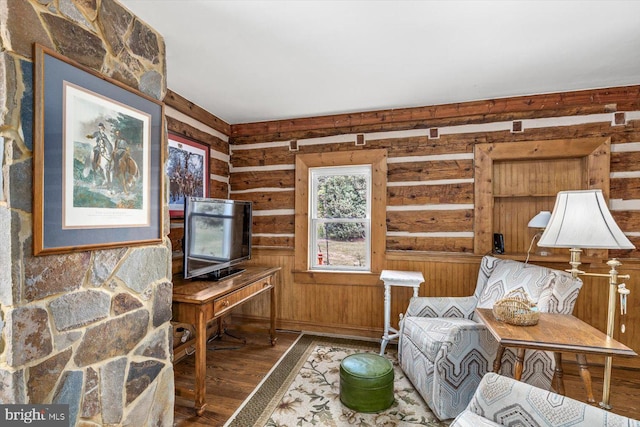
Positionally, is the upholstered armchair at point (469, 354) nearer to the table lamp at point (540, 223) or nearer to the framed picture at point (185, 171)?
the table lamp at point (540, 223)

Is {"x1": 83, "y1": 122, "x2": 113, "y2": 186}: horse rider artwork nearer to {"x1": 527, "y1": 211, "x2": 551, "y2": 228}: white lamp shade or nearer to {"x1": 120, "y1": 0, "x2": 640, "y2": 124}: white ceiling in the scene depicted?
{"x1": 120, "y1": 0, "x2": 640, "y2": 124}: white ceiling

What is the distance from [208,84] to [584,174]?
371 cm

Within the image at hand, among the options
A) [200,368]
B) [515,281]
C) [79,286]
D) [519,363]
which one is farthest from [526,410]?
A: [200,368]

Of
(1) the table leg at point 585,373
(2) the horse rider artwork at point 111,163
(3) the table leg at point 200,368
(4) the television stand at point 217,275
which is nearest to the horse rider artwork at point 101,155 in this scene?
(2) the horse rider artwork at point 111,163

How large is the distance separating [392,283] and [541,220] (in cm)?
151

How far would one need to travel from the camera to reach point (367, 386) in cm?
215

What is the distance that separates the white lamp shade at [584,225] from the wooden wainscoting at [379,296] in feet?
4.00

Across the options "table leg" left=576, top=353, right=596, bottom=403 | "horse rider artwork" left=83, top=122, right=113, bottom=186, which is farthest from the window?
"horse rider artwork" left=83, top=122, right=113, bottom=186

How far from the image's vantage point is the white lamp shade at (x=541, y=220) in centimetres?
277

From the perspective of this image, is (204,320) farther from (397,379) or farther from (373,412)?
(397,379)

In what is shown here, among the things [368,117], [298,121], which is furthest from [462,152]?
[298,121]

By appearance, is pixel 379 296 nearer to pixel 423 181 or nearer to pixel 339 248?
pixel 339 248

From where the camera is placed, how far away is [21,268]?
3.93ft

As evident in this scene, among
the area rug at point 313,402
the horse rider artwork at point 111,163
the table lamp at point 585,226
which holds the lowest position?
the area rug at point 313,402
